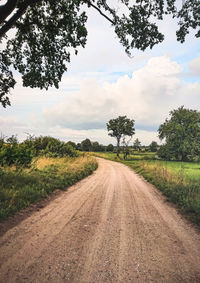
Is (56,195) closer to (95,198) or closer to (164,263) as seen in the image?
(95,198)

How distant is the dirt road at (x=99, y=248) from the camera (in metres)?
2.40

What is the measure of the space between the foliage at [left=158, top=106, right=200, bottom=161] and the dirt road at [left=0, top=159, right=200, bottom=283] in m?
40.9

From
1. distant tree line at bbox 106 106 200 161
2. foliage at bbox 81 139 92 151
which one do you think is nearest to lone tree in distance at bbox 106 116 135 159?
distant tree line at bbox 106 106 200 161

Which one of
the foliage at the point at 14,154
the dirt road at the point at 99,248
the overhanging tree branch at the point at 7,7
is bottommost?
the dirt road at the point at 99,248

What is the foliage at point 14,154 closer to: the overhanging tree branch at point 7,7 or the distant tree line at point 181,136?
the overhanging tree branch at point 7,7

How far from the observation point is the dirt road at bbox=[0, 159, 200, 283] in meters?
2.40

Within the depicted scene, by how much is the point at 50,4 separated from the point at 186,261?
10.6m

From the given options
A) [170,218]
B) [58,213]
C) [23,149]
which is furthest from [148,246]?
[23,149]

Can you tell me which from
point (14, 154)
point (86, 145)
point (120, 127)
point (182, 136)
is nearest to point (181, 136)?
point (182, 136)

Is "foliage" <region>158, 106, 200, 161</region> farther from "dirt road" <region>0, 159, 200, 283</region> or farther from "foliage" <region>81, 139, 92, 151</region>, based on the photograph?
"foliage" <region>81, 139, 92, 151</region>

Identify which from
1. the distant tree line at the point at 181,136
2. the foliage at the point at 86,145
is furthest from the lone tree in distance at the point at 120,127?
the foliage at the point at 86,145

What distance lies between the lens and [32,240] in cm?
328

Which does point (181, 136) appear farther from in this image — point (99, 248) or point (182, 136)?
point (99, 248)

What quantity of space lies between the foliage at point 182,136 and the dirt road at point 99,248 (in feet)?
134
